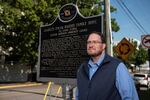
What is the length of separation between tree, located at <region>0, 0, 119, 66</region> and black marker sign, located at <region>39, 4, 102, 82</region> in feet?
94.4

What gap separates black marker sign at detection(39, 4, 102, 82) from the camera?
10094 mm

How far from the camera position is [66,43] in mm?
10547

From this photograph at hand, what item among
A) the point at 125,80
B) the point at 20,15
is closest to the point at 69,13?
the point at 125,80

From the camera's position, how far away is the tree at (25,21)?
132 ft

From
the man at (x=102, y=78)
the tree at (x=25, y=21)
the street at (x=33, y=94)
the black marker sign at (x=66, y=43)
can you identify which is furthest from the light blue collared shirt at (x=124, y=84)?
the tree at (x=25, y=21)

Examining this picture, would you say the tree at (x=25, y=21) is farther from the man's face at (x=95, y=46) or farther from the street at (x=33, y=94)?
the man's face at (x=95, y=46)

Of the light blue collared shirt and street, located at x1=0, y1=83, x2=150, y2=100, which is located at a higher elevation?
the light blue collared shirt

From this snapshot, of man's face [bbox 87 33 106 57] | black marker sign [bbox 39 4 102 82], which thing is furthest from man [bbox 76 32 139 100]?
black marker sign [bbox 39 4 102 82]

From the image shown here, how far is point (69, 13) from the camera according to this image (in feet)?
35.3

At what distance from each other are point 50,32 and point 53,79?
4.58 ft

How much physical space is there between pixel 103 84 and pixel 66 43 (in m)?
5.78

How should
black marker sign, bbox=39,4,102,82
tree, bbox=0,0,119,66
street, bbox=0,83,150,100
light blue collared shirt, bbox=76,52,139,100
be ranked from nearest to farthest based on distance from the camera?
light blue collared shirt, bbox=76,52,139,100 < black marker sign, bbox=39,4,102,82 < street, bbox=0,83,150,100 < tree, bbox=0,0,119,66

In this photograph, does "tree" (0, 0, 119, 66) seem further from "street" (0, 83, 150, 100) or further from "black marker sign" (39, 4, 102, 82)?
"black marker sign" (39, 4, 102, 82)

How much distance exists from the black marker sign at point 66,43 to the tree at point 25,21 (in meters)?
28.8
